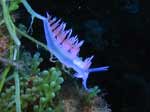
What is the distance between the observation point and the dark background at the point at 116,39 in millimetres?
2975

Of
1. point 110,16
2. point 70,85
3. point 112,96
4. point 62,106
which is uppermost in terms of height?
point 110,16

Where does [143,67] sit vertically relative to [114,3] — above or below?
below

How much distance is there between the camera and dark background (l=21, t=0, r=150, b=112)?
2975 millimetres

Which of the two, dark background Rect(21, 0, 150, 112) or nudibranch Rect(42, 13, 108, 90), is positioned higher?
dark background Rect(21, 0, 150, 112)

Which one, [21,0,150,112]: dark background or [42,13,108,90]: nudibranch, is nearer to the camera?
[42,13,108,90]: nudibranch

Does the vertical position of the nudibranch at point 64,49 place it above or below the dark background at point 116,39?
below

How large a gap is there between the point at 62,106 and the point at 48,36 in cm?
89

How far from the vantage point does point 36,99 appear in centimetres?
188

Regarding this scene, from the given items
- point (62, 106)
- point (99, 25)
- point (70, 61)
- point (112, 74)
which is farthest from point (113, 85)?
point (70, 61)

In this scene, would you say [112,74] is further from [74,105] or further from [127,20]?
[74,105]

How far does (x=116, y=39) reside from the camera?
325cm

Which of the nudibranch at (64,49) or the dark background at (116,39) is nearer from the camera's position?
the nudibranch at (64,49)

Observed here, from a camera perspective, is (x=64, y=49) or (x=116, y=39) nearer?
(x=64, y=49)

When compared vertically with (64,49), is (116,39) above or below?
above
